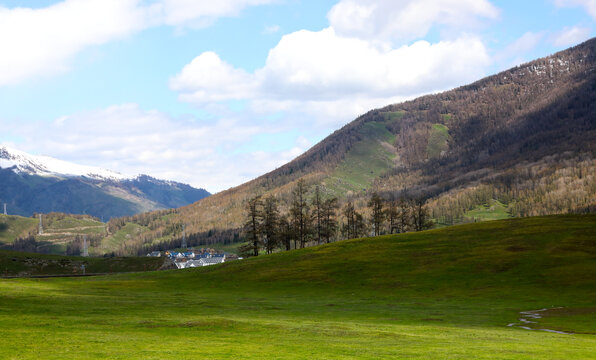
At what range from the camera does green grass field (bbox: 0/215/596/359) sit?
33.7 m

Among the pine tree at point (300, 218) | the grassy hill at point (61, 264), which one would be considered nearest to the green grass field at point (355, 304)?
the pine tree at point (300, 218)

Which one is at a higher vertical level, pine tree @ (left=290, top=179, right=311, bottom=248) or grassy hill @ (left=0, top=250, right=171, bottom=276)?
pine tree @ (left=290, top=179, right=311, bottom=248)

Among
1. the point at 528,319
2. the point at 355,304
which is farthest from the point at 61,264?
the point at 528,319

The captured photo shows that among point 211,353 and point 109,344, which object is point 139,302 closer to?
point 109,344

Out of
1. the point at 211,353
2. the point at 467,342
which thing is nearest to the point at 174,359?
the point at 211,353

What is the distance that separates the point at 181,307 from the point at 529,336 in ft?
118

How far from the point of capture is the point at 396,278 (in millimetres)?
91688

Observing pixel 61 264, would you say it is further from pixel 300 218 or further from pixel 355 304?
pixel 355 304

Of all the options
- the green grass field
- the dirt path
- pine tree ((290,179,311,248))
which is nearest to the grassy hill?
pine tree ((290,179,311,248))

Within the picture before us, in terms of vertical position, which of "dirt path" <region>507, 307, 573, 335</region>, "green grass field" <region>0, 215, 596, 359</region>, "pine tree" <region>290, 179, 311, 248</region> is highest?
"pine tree" <region>290, 179, 311, 248</region>

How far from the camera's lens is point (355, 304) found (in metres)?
71.1

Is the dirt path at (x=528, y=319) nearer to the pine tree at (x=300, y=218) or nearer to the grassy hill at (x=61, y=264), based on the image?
the pine tree at (x=300, y=218)

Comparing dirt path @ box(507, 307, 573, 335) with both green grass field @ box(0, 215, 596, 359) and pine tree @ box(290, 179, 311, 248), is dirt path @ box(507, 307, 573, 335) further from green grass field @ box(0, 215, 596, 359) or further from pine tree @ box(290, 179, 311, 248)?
pine tree @ box(290, 179, 311, 248)

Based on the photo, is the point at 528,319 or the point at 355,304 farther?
the point at 355,304
